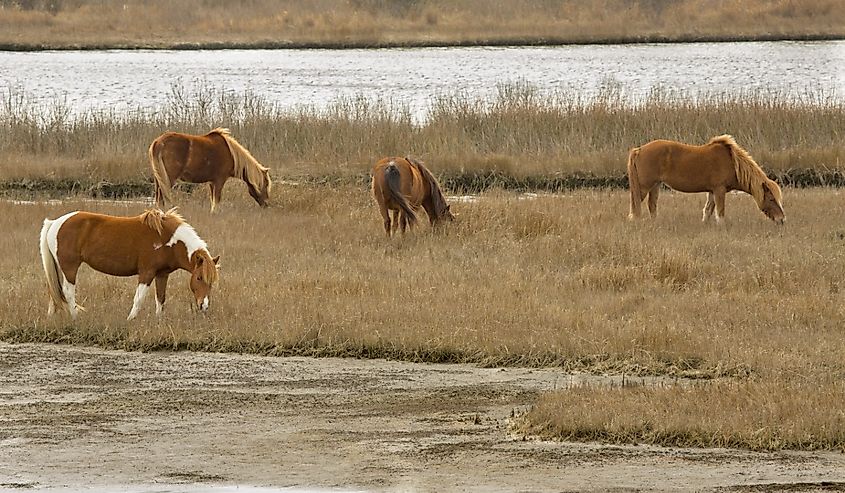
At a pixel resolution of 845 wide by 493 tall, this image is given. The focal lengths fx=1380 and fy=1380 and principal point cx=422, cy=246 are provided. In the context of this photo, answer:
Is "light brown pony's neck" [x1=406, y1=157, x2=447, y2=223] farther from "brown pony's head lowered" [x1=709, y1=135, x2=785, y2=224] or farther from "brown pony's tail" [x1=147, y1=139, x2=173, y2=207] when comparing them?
"brown pony's tail" [x1=147, y1=139, x2=173, y2=207]

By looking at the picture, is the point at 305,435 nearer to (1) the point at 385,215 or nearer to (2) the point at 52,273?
(2) the point at 52,273

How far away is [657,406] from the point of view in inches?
336

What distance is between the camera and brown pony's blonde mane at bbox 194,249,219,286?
35.6 ft

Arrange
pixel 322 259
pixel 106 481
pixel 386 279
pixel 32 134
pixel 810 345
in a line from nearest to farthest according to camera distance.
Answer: pixel 106 481 → pixel 810 345 → pixel 386 279 → pixel 322 259 → pixel 32 134

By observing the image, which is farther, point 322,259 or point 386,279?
point 322,259

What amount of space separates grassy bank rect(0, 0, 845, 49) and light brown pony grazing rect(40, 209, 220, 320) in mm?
48812

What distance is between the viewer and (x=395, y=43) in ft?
195

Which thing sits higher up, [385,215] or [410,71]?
[385,215]

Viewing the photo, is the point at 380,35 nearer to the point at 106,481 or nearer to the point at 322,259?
the point at 322,259

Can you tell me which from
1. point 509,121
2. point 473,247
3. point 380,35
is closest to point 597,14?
point 380,35

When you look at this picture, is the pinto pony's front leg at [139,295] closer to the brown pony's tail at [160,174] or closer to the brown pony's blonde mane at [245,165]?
the brown pony's tail at [160,174]

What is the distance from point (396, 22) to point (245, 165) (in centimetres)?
4508

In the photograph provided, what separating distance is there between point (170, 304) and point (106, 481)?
4.45m

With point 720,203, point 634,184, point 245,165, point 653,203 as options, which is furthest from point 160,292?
point 720,203
